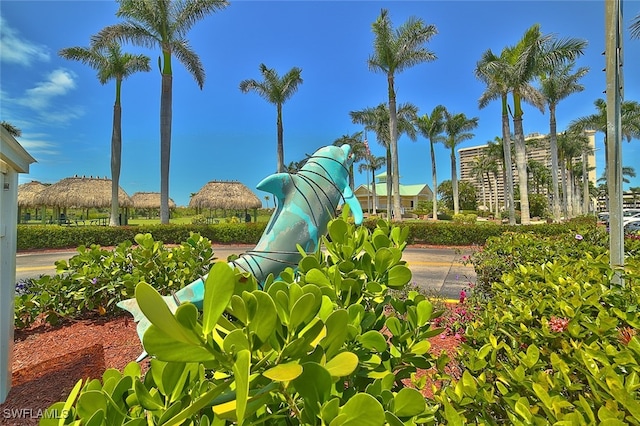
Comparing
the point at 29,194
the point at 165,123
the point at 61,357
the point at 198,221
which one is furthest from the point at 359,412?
the point at 29,194

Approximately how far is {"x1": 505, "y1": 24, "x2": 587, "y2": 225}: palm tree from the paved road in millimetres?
9363

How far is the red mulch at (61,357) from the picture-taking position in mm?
2818

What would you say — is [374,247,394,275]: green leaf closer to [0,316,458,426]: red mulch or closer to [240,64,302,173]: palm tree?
[0,316,458,426]: red mulch

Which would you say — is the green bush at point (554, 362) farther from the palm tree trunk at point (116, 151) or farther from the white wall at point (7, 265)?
the palm tree trunk at point (116, 151)

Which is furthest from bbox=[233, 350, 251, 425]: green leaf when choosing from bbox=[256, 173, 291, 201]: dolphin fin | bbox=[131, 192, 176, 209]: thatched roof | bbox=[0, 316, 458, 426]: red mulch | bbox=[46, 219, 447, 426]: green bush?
bbox=[131, 192, 176, 209]: thatched roof

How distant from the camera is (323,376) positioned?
60 cm

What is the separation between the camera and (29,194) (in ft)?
96.6

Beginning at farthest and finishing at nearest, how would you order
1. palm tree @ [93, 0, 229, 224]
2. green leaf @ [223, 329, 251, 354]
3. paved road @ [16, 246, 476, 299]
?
palm tree @ [93, 0, 229, 224], paved road @ [16, 246, 476, 299], green leaf @ [223, 329, 251, 354]

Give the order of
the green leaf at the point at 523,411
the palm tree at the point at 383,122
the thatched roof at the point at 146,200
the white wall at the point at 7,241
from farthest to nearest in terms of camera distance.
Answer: the thatched roof at the point at 146,200
the palm tree at the point at 383,122
the white wall at the point at 7,241
the green leaf at the point at 523,411

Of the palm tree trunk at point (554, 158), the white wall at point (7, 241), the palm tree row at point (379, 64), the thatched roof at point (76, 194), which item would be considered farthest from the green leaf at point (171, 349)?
the thatched roof at point (76, 194)

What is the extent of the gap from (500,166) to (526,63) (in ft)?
115

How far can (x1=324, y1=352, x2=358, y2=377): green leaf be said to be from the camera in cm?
63

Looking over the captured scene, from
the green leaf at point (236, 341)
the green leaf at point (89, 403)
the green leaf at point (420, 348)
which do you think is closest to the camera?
the green leaf at point (236, 341)

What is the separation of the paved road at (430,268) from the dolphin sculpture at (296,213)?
152 inches
